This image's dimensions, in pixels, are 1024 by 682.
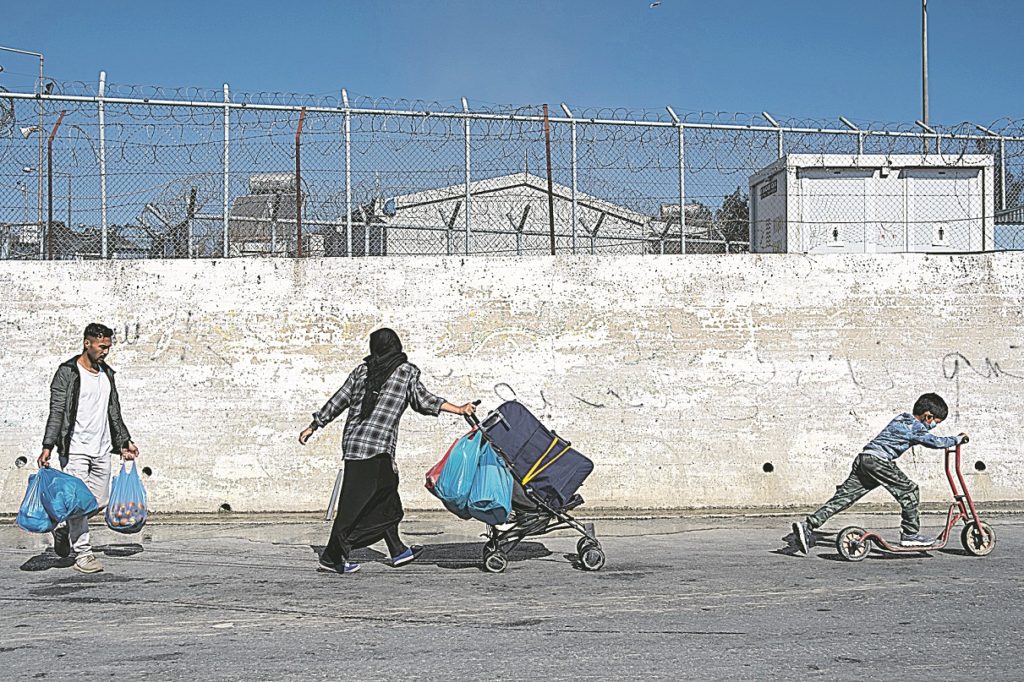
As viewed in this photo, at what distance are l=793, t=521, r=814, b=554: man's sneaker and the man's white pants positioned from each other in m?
5.17

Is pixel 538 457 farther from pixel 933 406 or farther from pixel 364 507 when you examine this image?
pixel 933 406

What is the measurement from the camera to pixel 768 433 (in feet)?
35.6

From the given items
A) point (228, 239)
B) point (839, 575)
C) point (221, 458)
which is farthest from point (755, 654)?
point (228, 239)

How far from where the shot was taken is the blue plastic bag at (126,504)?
26.3ft

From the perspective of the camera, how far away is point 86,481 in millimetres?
7977

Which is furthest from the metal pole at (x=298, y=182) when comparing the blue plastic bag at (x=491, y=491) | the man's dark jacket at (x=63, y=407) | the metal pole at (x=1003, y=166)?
the metal pole at (x=1003, y=166)

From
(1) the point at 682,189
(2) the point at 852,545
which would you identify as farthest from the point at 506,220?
(2) the point at 852,545

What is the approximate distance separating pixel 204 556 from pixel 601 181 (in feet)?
18.3

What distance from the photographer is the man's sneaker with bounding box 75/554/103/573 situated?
7.61 metres

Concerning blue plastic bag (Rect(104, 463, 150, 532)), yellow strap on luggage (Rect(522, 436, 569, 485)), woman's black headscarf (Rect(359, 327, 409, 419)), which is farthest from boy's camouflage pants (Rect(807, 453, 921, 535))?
blue plastic bag (Rect(104, 463, 150, 532))

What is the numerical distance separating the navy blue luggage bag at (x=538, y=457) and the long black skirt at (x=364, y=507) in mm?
Result: 816

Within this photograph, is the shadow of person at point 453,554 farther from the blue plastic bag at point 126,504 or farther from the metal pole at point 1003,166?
the metal pole at point 1003,166

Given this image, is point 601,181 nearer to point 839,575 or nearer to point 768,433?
point 768,433

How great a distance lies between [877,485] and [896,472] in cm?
18
